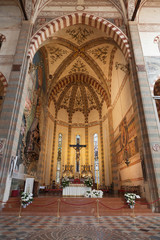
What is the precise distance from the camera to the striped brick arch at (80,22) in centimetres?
967

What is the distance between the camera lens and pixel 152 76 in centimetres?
840

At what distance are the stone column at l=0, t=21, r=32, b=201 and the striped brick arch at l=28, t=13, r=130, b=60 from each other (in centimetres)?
67

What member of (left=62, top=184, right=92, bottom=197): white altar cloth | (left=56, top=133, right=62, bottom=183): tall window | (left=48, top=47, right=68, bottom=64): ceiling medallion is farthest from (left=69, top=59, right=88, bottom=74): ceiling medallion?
(left=62, top=184, right=92, bottom=197): white altar cloth

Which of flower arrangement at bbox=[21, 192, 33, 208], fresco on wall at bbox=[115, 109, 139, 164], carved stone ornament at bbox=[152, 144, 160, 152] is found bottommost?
flower arrangement at bbox=[21, 192, 33, 208]

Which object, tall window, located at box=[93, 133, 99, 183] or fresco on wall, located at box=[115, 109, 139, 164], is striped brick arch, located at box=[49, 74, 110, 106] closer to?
tall window, located at box=[93, 133, 99, 183]

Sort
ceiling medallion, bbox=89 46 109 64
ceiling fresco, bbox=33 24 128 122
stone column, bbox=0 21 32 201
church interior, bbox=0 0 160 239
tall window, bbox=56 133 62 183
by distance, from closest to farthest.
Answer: stone column, bbox=0 21 32 201 → church interior, bbox=0 0 160 239 → ceiling fresco, bbox=33 24 128 122 → ceiling medallion, bbox=89 46 109 64 → tall window, bbox=56 133 62 183

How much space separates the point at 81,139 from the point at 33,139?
1005 cm

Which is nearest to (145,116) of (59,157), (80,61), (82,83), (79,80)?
(80,61)

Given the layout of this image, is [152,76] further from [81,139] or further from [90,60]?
[81,139]

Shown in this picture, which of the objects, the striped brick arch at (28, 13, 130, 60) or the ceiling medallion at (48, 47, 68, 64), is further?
the ceiling medallion at (48, 47, 68, 64)

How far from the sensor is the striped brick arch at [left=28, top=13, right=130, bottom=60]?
31.7 ft

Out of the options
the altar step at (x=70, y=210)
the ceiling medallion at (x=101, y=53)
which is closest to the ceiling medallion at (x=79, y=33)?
the ceiling medallion at (x=101, y=53)

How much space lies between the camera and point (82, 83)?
1902cm

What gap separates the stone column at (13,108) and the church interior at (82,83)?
4 cm
